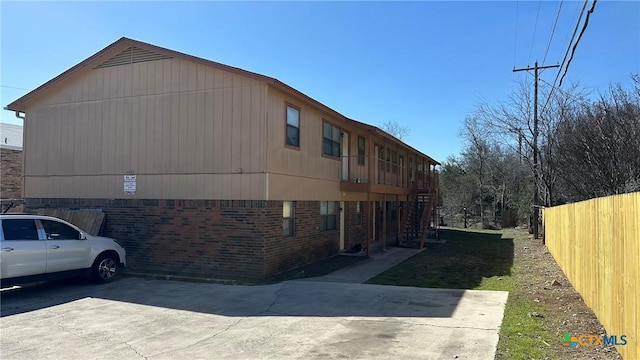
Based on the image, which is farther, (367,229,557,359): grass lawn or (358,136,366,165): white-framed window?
(358,136,366,165): white-framed window

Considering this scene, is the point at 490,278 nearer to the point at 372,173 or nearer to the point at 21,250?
the point at 372,173

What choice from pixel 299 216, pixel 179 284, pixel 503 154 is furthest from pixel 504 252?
pixel 503 154

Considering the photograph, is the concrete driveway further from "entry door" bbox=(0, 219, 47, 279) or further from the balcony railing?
the balcony railing

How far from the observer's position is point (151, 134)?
12945 millimetres

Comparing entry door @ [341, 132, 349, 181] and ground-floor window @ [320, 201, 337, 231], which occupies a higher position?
entry door @ [341, 132, 349, 181]

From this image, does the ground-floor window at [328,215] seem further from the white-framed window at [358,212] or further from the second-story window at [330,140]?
the white-framed window at [358,212]

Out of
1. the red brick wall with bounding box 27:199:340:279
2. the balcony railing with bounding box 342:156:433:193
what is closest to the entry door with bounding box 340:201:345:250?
the balcony railing with bounding box 342:156:433:193

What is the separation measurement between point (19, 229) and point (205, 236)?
4160 millimetres

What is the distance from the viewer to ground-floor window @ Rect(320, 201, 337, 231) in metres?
15.6

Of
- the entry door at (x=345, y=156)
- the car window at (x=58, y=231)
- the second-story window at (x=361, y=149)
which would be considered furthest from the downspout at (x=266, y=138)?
the second-story window at (x=361, y=149)

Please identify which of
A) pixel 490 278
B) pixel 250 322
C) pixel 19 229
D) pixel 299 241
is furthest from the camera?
pixel 299 241

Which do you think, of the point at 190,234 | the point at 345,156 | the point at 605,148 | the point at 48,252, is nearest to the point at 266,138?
the point at 190,234

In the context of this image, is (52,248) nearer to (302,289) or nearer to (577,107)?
(302,289)

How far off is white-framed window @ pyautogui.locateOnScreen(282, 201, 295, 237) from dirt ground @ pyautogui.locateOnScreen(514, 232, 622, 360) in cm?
604
